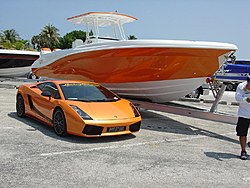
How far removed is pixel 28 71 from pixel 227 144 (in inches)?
852

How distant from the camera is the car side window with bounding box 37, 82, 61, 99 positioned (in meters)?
6.16

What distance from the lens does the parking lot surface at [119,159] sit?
358 centimetres

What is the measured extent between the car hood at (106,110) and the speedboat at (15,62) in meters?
19.2

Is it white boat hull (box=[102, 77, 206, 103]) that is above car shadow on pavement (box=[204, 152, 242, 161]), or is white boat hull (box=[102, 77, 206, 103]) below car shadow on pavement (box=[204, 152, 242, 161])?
above

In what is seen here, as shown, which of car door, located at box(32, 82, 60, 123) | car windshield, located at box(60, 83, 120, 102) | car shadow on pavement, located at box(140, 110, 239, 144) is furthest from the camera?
car shadow on pavement, located at box(140, 110, 239, 144)

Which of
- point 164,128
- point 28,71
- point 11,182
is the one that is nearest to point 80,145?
point 11,182

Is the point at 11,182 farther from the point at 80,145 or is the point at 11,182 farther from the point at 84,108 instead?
the point at 84,108

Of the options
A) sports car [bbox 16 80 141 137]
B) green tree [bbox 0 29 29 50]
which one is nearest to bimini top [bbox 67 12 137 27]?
sports car [bbox 16 80 141 137]

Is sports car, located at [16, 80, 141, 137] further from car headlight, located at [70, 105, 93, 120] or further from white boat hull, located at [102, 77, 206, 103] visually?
white boat hull, located at [102, 77, 206, 103]

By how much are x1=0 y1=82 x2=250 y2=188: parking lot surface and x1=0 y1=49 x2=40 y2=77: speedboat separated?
57.7 feet

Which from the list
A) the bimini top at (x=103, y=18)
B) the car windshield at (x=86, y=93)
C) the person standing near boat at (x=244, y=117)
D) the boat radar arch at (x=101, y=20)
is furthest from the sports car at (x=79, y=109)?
the bimini top at (x=103, y=18)

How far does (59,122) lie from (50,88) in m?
1.30

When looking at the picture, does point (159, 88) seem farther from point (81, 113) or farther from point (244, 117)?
point (244, 117)

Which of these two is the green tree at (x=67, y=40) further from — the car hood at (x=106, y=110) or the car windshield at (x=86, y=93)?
the car hood at (x=106, y=110)
